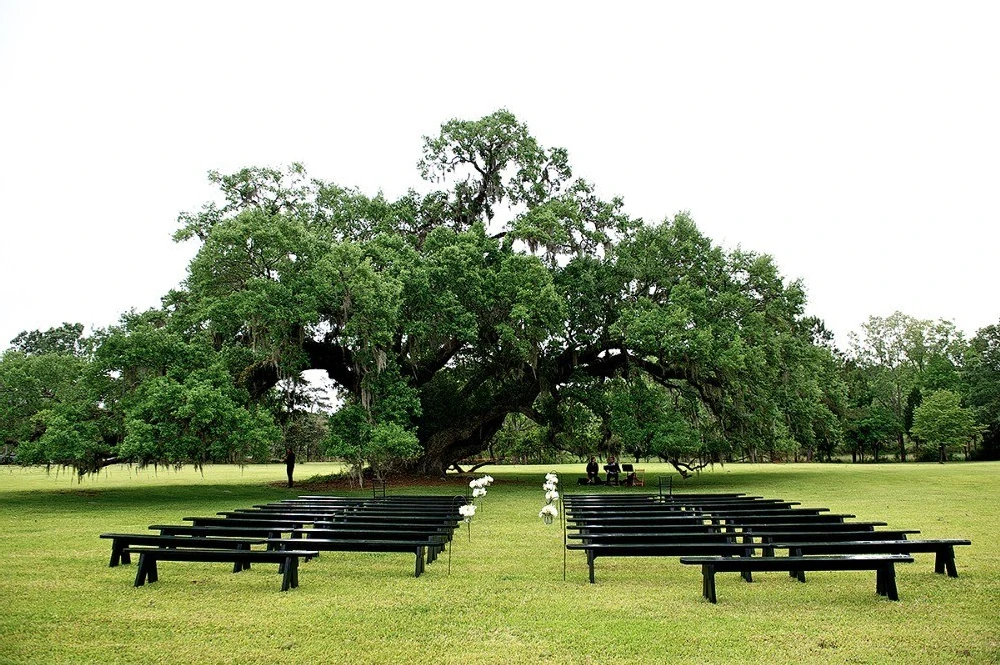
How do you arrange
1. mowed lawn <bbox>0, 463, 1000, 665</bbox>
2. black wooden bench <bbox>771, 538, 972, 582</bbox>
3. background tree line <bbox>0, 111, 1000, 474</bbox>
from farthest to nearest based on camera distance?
background tree line <bbox>0, 111, 1000, 474</bbox> < black wooden bench <bbox>771, 538, 972, 582</bbox> < mowed lawn <bbox>0, 463, 1000, 665</bbox>

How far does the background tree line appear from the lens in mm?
19656

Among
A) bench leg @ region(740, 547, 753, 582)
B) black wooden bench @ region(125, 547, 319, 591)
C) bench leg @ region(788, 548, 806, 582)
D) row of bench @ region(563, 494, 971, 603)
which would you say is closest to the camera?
row of bench @ region(563, 494, 971, 603)

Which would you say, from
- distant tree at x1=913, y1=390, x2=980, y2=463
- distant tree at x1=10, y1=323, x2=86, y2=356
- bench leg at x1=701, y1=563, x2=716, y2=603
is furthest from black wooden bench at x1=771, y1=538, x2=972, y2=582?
distant tree at x1=10, y1=323, x2=86, y2=356

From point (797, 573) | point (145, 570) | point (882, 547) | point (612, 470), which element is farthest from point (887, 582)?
point (612, 470)

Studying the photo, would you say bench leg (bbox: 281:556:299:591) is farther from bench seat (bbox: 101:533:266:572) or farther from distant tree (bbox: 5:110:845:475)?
distant tree (bbox: 5:110:845:475)

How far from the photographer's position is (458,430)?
29344 millimetres

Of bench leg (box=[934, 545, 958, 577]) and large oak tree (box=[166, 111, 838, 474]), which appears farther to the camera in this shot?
large oak tree (box=[166, 111, 838, 474])

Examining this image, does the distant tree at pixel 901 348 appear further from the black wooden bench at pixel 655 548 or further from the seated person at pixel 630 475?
the black wooden bench at pixel 655 548

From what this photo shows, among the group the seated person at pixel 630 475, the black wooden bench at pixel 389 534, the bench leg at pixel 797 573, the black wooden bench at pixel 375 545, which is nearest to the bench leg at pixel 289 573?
the black wooden bench at pixel 375 545

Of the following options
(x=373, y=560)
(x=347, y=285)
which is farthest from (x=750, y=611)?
(x=347, y=285)

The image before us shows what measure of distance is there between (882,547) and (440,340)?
1792cm

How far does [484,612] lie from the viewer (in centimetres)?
666

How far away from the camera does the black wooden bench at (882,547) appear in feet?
24.7

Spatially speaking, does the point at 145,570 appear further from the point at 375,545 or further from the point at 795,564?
the point at 795,564
